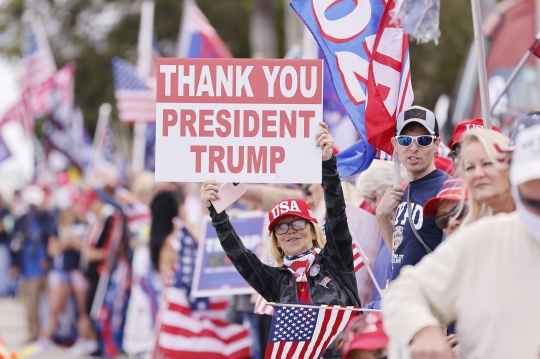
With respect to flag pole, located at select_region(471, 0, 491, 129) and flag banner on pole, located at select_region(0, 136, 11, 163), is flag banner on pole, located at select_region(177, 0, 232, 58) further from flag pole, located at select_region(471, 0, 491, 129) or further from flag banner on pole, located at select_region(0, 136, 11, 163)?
flag pole, located at select_region(471, 0, 491, 129)

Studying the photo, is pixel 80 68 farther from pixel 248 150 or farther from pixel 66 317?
pixel 248 150

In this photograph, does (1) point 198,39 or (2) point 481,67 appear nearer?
(2) point 481,67

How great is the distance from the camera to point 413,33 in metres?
5.49

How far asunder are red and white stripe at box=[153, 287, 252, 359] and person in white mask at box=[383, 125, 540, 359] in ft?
18.8

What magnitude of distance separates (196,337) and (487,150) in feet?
18.6

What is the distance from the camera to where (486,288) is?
2.78m

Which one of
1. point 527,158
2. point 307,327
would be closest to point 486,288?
point 527,158

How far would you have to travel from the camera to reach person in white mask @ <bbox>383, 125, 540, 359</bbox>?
2.71 meters

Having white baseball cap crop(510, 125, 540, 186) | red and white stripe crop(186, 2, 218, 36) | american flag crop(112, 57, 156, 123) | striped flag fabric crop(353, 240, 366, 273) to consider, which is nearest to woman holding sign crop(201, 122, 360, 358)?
striped flag fabric crop(353, 240, 366, 273)

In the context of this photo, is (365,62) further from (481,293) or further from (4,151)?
(4,151)

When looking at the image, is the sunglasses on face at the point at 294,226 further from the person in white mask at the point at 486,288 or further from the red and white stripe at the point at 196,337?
the red and white stripe at the point at 196,337

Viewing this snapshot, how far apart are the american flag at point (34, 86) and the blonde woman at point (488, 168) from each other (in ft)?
56.1

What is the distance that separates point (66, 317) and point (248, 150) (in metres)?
9.96

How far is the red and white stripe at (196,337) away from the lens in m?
8.50
